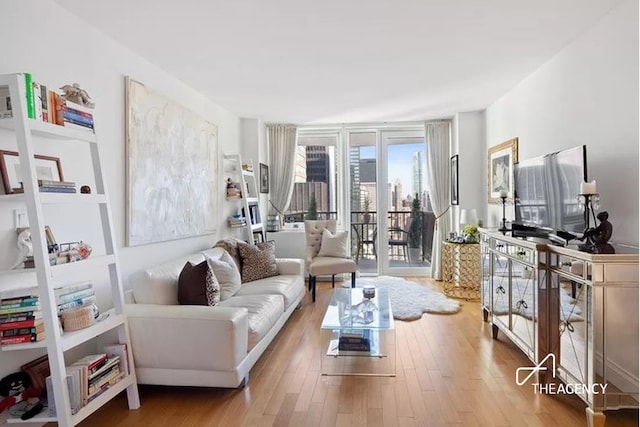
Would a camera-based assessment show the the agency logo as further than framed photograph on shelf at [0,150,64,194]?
Yes

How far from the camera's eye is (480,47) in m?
3.04

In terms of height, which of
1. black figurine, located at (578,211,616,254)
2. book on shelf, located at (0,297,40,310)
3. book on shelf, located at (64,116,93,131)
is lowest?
book on shelf, located at (0,297,40,310)

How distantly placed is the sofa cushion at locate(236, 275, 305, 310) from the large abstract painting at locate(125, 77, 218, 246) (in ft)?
2.73

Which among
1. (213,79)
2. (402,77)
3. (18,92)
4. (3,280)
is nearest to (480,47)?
(402,77)

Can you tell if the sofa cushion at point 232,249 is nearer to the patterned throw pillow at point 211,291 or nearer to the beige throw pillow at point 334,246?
the patterned throw pillow at point 211,291

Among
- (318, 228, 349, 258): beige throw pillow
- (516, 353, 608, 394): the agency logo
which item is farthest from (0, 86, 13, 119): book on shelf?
(318, 228, 349, 258): beige throw pillow

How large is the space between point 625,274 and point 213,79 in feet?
11.9

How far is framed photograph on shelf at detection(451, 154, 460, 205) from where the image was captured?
217 inches

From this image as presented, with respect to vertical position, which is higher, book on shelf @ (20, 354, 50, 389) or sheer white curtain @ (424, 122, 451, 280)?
sheer white curtain @ (424, 122, 451, 280)

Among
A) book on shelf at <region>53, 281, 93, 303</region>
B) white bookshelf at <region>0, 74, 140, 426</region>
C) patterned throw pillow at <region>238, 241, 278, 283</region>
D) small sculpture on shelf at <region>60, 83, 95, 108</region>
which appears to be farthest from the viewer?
patterned throw pillow at <region>238, 241, 278, 283</region>

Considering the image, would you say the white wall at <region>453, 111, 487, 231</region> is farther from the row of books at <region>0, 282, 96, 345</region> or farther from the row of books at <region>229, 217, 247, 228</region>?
the row of books at <region>0, 282, 96, 345</region>

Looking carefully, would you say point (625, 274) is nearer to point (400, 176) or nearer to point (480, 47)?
point (480, 47)

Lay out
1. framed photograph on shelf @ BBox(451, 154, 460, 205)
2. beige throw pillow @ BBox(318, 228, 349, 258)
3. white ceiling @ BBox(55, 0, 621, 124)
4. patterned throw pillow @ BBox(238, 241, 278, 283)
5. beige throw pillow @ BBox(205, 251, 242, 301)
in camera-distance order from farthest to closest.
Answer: framed photograph on shelf @ BBox(451, 154, 460, 205) → beige throw pillow @ BBox(318, 228, 349, 258) → patterned throw pillow @ BBox(238, 241, 278, 283) → beige throw pillow @ BBox(205, 251, 242, 301) → white ceiling @ BBox(55, 0, 621, 124)

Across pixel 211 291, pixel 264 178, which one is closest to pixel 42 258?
pixel 211 291
